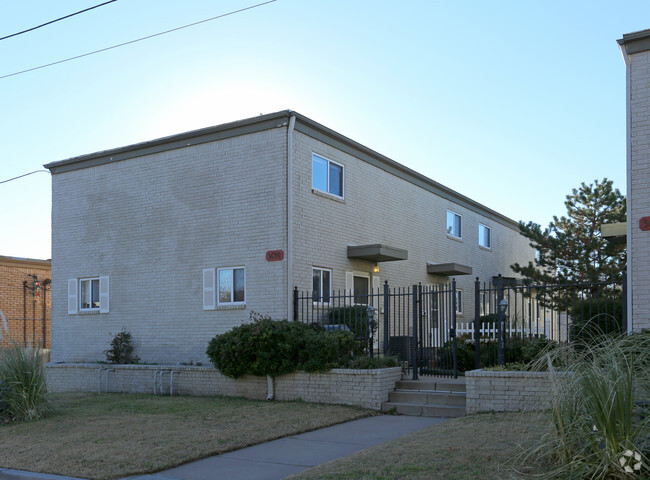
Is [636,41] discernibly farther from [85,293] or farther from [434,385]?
[85,293]

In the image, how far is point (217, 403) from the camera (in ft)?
40.3

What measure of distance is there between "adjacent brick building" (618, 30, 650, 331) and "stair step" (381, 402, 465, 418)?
10.3ft

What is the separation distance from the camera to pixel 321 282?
15.4 meters

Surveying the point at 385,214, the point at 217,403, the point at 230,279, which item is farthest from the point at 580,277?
the point at 217,403

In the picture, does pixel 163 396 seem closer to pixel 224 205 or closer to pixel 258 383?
pixel 258 383

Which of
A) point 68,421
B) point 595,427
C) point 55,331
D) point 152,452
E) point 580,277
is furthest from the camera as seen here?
point 580,277

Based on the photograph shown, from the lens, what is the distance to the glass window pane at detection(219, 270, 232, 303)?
15.2 metres

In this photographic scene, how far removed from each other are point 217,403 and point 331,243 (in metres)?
4.97

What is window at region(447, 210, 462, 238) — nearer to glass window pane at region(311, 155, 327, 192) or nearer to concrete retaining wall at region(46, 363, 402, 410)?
glass window pane at region(311, 155, 327, 192)

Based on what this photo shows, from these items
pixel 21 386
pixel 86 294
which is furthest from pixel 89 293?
pixel 21 386

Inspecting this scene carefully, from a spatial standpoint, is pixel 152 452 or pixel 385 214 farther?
pixel 385 214

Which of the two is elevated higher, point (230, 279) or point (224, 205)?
point (224, 205)

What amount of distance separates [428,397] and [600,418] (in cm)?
602

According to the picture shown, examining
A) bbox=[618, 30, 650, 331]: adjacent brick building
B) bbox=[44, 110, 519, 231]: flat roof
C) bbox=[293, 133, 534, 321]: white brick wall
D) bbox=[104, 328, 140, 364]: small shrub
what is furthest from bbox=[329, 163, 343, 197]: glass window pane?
bbox=[618, 30, 650, 331]: adjacent brick building
